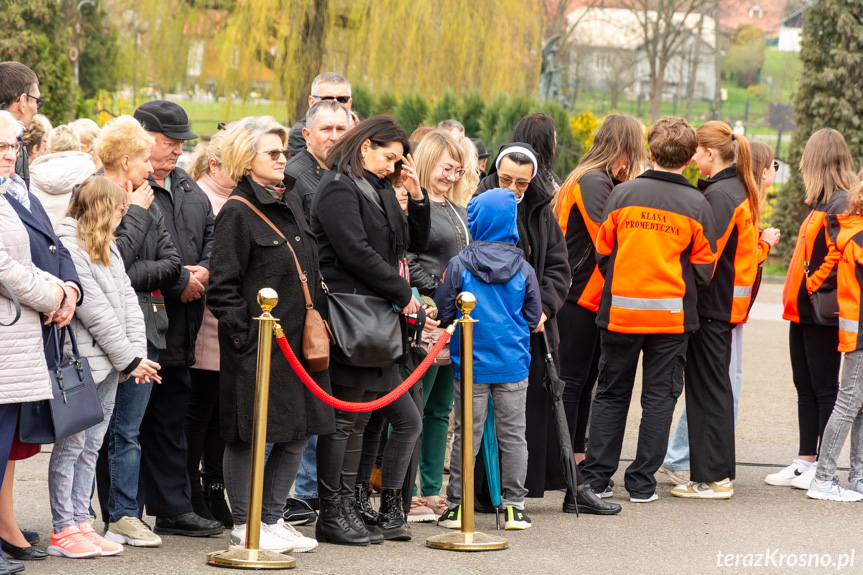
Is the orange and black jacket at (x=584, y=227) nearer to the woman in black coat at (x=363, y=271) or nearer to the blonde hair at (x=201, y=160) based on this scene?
the woman in black coat at (x=363, y=271)

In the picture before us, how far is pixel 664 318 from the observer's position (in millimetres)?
5938

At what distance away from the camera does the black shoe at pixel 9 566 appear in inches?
163

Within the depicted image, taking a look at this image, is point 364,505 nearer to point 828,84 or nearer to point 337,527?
point 337,527

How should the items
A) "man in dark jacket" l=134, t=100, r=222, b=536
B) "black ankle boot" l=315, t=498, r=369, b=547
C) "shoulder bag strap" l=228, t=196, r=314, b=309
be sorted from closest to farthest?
"shoulder bag strap" l=228, t=196, r=314, b=309, "black ankle boot" l=315, t=498, r=369, b=547, "man in dark jacket" l=134, t=100, r=222, b=536

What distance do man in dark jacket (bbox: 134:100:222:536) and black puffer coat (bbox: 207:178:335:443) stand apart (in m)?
0.44

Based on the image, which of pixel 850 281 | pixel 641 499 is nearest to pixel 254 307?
pixel 641 499

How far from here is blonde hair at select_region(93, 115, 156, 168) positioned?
4.84 meters

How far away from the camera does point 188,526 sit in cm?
509

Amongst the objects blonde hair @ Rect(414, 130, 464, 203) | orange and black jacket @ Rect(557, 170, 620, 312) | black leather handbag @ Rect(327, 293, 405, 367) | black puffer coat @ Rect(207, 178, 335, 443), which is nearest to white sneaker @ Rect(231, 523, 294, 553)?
black puffer coat @ Rect(207, 178, 335, 443)

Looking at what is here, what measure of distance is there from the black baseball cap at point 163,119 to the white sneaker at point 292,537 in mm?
1971

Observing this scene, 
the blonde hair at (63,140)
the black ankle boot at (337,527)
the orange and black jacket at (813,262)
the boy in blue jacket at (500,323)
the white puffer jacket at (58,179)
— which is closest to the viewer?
the black ankle boot at (337,527)

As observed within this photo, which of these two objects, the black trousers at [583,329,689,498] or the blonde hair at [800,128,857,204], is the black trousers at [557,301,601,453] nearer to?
the black trousers at [583,329,689,498]

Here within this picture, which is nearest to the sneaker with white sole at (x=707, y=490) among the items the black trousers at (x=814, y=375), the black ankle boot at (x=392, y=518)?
the black trousers at (x=814, y=375)

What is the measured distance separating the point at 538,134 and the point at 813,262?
2093mm
